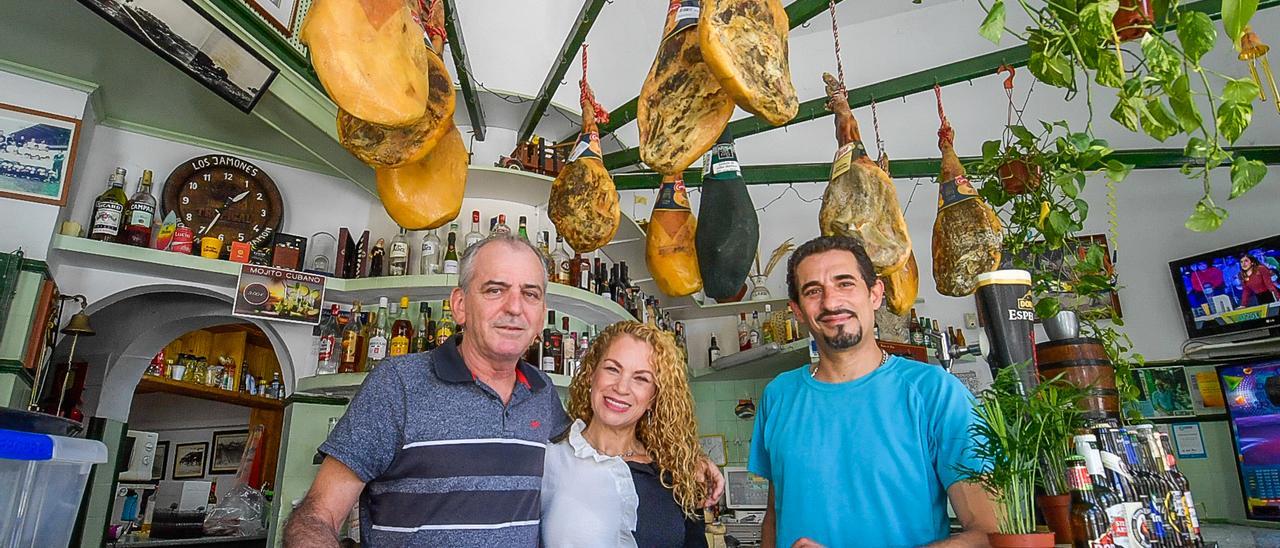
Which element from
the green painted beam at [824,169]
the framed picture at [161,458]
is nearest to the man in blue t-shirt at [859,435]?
the green painted beam at [824,169]

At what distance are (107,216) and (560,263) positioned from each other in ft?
7.43

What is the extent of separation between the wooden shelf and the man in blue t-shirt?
527 centimetres

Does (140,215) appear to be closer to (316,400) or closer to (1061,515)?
(316,400)

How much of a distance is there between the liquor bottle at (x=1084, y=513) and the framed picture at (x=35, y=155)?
3697mm

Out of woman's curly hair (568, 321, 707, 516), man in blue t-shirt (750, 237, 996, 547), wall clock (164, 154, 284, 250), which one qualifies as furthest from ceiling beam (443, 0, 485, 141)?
wall clock (164, 154, 284, 250)

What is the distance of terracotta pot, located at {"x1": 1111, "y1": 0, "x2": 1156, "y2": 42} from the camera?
1125 millimetres

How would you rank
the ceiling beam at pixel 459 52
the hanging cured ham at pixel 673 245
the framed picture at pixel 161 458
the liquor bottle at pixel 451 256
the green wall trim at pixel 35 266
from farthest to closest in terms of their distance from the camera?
the framed picture at pixel 161 458
the liquor bottle at pixel 451 256
the green wall trim at pixel 35 266
the hanging cured ham at pixel 673 245
the ceiling beam at pixel 459 52

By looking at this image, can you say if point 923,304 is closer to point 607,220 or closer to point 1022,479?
point 607,220

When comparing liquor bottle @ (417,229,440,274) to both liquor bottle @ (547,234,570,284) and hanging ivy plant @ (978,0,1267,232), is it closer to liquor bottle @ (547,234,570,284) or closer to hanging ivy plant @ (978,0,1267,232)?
liquor bottle @ (547,234,570,284)

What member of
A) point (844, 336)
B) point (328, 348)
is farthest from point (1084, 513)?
point (328, 348)

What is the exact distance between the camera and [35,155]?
2943 millimetres

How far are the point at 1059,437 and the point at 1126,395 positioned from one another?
1.27 metres

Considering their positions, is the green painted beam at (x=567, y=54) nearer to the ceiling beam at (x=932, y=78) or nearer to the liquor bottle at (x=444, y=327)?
the ceiling beam at (x=932, y=78)

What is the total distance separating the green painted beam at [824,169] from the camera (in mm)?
3225
